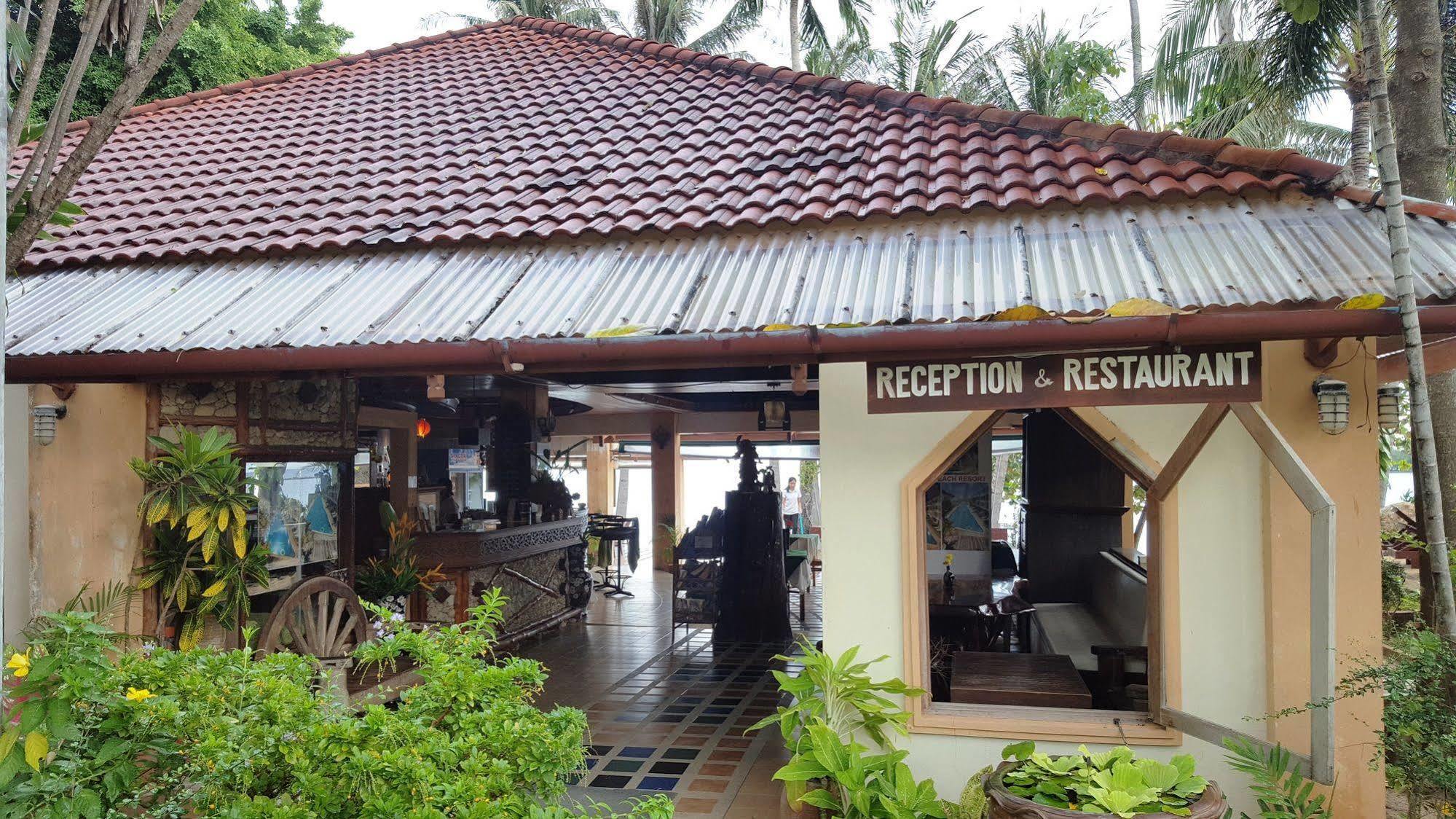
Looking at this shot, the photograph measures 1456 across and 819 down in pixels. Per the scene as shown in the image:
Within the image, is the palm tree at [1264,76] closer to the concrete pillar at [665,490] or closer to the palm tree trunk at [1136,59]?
the palm tree trunk at [1136,59]

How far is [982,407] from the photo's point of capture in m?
4.45

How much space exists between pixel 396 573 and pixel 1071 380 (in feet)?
19.9

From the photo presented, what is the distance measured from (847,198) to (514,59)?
17.9 feet

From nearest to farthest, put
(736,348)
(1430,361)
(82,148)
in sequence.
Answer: (82,148) → (736,348) → (1430,361)

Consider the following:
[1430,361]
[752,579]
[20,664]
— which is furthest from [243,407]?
[1430,361]

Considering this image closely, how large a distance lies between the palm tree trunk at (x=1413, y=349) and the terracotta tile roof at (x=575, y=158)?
1414 mm

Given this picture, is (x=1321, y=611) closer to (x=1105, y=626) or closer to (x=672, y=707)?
(x=1105, y=626)

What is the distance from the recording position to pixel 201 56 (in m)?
13.6

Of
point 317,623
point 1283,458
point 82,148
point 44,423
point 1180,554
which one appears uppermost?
point 82,148

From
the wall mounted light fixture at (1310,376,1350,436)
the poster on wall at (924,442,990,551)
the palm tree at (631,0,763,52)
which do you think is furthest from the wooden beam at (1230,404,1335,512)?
the palm tree at (631,0,763,52)

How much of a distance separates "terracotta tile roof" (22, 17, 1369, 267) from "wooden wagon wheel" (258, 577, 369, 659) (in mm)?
2322

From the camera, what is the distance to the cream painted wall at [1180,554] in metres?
4.58

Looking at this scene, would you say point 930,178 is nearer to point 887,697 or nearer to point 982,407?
point 982,407

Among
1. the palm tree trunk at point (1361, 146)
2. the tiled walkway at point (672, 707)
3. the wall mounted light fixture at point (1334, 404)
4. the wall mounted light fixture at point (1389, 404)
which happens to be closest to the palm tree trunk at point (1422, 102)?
the palm tree trunk at point (1361, 146)
